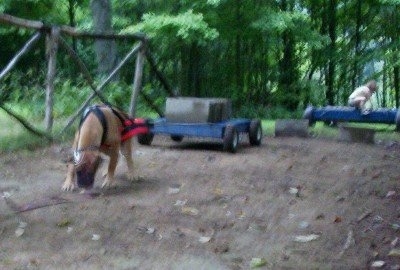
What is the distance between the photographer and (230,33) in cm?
1847

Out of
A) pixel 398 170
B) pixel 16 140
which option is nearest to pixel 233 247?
pixel 398 170

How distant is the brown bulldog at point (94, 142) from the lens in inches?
305

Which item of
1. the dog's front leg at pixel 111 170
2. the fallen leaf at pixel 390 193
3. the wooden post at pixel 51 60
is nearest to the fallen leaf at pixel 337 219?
the fallen leaf at pixel 390 193

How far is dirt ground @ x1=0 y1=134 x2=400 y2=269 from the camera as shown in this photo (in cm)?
565

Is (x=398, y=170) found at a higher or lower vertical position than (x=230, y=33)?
lower

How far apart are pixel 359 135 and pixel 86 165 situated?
7.15 meters

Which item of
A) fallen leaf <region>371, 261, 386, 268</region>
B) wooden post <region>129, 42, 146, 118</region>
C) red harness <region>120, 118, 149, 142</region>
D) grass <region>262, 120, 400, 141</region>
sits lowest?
fallen leaf <region>371, 261, 386, 268</region>

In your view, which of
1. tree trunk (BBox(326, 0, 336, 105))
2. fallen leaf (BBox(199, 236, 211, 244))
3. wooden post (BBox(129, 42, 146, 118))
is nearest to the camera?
fallen leaf (BBox(199, 236, 211, 244))

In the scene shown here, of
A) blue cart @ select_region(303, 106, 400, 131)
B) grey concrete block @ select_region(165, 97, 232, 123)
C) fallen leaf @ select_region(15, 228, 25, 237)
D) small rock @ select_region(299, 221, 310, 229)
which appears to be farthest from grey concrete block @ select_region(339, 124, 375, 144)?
fallen leaf @ select_region(15, 228, 25, 237)

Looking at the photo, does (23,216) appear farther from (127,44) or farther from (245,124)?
(127,44)

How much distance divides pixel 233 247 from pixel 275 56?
56.5 feet

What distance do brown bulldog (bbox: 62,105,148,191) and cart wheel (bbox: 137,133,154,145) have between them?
3.11 metres

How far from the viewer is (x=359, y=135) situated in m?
13.5

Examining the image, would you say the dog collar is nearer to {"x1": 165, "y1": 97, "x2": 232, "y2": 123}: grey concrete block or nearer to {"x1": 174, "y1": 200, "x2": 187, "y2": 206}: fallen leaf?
{"x1": 174, "y1": 200, "x2": 187, "y2": 206}: fallen leaf
